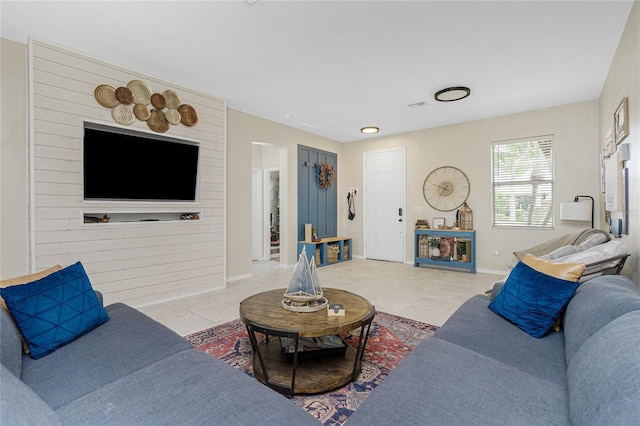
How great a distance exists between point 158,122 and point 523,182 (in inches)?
222

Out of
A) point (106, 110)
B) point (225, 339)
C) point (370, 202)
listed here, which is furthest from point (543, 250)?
point (106, 110)

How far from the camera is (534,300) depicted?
1.83 metres

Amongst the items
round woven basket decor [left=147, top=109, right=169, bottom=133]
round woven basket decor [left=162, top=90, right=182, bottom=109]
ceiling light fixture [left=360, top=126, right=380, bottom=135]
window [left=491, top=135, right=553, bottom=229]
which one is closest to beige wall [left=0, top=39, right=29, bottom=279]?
round woven basket decor [left=147, top=109, right=169, bottom=133]

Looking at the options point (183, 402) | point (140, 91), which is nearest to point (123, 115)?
point (140, 91)

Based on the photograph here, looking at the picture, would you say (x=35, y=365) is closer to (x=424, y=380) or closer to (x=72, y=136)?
(x=424, y=380)

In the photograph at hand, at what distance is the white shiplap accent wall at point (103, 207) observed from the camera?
2.90m

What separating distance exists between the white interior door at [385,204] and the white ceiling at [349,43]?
2259mm

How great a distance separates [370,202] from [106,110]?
16.8ft

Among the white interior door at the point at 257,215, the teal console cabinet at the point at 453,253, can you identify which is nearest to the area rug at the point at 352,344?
the teal console cabinet at the point at 453,253

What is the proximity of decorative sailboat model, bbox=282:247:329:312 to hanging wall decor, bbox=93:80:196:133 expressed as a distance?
2.76 metres

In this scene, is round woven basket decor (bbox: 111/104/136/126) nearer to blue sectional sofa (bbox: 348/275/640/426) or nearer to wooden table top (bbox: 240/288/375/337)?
wooden table top (bbox: 240/288/375/337)

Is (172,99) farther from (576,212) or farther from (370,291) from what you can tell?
(576,212)

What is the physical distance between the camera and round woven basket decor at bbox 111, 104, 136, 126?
336 cm

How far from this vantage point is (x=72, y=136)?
3.08 metres
